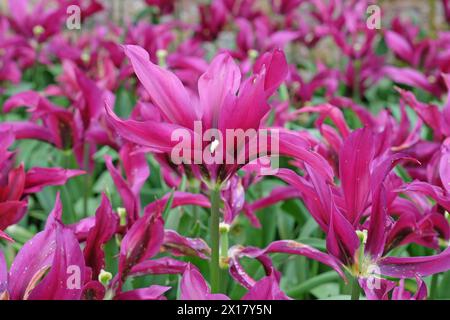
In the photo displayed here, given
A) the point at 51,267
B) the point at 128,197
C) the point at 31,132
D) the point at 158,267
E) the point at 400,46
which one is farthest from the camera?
the point at 400,46

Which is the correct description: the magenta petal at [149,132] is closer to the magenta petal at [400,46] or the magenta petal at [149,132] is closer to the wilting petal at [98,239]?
the wilting petal at [98,239]

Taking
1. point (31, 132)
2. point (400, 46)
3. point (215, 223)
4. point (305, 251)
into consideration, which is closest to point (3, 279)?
point (215, 223)

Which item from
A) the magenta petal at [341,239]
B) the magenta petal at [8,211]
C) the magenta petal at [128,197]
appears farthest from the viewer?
the magenta petal at [128,197]

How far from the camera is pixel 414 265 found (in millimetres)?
934

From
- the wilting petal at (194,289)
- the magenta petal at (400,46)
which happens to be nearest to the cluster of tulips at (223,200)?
the wilting petal at (194,289)

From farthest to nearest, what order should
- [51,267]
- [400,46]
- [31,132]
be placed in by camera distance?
[400,46], [31,132], [51,267]

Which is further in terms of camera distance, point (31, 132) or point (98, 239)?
point (31, 132)

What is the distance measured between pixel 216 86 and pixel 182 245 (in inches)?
9.9

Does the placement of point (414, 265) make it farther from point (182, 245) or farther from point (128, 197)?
point (128, 197)

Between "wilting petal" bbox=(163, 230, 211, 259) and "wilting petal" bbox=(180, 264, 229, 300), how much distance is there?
25cm

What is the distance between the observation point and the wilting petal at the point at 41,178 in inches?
45.7

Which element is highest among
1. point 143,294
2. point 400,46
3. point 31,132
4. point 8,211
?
point 400,46

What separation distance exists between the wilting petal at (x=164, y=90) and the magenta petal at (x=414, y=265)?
0.98ft

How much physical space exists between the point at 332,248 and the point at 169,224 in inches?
19.4
